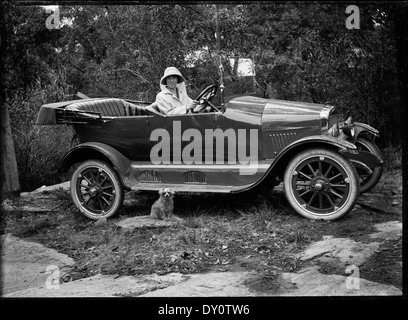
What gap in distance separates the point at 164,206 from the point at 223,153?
776mm

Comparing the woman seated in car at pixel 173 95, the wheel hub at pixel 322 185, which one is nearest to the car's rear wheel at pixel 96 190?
the woman seated in car at pixel 173 95

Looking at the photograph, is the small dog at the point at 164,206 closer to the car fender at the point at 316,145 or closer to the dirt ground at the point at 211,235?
the dirt ground at the point at 211,235

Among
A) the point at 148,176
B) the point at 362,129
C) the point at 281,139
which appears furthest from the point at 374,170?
the point at 148,176

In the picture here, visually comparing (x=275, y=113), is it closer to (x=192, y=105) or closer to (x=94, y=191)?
(x=192, y=105)

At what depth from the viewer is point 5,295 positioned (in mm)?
2723

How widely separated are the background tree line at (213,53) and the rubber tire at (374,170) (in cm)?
14

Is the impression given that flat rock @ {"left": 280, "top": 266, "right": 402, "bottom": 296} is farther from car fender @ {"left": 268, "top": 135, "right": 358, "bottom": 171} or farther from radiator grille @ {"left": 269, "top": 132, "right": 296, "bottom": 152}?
radiator grille @ {"left": 269, "top": 132, "right": 296, "bottom": 152}

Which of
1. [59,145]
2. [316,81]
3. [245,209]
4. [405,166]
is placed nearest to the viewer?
[405,166]

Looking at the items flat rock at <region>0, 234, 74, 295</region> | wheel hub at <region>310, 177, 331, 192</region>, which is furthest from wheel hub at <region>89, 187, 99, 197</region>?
wheel hub at <region>310, 177, 331, 192</region>

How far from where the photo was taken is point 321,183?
12.7 ft

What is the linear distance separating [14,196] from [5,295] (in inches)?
97.7

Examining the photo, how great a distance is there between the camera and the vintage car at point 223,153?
12.9 ft
